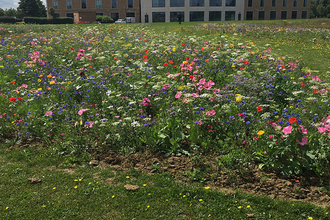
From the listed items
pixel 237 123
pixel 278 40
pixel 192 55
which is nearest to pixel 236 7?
pixel 278 40

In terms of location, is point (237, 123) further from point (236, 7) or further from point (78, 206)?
point (236, 7)

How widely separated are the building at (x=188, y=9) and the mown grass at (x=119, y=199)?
5488 cm

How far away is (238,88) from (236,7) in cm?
5734

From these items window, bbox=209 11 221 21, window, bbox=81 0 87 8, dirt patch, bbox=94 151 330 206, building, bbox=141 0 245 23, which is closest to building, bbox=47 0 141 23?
window, bbox=81 0 87 8

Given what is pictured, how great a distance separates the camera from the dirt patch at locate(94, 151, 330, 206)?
10.6 feet

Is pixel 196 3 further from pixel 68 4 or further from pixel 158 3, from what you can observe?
pixel 68 4

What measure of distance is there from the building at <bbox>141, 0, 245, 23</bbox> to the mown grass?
54.9 m

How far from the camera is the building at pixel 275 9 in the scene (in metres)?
59.9

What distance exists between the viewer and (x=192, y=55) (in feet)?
25.3

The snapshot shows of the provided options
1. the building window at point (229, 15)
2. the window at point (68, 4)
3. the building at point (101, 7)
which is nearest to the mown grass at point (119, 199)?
the building window at point (229, 15)

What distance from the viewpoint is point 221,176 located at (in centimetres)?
354

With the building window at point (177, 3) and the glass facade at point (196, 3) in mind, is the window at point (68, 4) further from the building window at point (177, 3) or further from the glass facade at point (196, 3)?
the glass facade at point (196, 3)

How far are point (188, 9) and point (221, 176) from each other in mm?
57210

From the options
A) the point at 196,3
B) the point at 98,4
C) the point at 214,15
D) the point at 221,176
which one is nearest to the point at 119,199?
the point at 221,176
